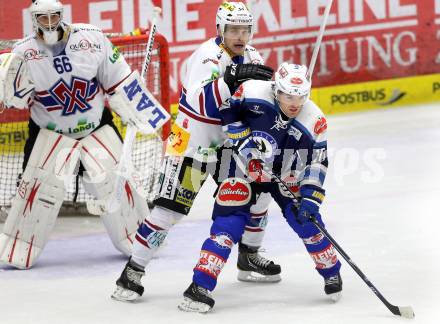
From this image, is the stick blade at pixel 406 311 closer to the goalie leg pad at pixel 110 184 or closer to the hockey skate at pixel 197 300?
the hockey skate at pixel 197 300

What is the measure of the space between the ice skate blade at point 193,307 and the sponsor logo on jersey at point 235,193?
0.46 metres

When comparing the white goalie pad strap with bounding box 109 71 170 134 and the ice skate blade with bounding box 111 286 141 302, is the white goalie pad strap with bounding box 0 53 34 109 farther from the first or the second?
the ice skate blade with bounding box 111 286 141 302

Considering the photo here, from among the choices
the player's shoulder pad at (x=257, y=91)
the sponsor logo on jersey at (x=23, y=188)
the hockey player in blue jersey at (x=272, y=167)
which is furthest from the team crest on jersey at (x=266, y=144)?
the sponsor logo on jersey at (x=23, y=188)

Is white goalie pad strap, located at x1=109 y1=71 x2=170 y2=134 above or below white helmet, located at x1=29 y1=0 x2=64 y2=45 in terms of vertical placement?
below

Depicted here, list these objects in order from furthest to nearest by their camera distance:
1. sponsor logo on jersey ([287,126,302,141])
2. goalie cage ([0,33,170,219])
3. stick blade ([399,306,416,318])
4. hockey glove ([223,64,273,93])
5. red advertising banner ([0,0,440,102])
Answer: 1. red advertising banner ([0,0,440,102])
2. goalie cage ([0,33,170,219])
3. hockey glove ([223,64,273,93])
4. sponsor logo on jersey ([287,126,302,141])
5. stick blade ([399,306,416,318])

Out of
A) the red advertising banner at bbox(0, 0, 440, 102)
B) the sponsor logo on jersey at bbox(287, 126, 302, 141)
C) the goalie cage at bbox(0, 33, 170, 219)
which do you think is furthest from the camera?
the red advertising banner at bbox(0, 0, 440, 102)

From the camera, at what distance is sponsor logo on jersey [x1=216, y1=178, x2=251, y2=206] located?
212 inches

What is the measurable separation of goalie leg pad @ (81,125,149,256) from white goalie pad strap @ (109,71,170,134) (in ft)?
0.49

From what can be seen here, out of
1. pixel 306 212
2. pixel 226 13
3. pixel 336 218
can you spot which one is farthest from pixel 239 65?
pixel 336 218

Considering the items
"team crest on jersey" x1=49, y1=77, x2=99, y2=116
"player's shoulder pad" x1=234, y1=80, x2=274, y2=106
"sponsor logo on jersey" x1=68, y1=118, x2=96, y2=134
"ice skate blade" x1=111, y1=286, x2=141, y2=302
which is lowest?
"ice skate blade" x1=111, y1=286, x2=141, y2=302

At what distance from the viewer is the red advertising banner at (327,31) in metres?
9.83

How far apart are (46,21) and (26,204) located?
1.00 metres

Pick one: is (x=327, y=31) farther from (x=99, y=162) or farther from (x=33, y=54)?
(x=33, y=54)

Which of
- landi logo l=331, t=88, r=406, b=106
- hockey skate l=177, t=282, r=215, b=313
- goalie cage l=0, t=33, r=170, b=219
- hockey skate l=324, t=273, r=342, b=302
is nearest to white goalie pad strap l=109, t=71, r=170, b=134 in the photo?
goalie cage l=0, t=33, r=170, b=219
